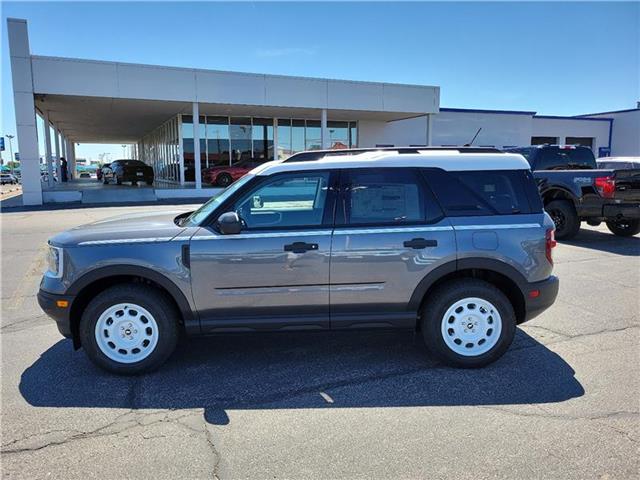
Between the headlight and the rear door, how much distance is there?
2.22 metres

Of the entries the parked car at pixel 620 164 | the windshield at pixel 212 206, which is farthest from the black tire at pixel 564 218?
the windshield at pixel 212 206

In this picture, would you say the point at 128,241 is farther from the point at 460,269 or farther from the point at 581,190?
the point at 581,190

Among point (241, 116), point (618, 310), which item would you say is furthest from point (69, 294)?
point (241, 116)

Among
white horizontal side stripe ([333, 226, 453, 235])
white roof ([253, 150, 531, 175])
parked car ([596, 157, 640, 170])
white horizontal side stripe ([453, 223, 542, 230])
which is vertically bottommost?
white horizontal side stripe ([333, 226, 453, 235])

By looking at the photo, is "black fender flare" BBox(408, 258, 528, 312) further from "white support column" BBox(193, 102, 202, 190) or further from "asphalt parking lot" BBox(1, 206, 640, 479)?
"white support column" BBox(193, 102, 202, 190)

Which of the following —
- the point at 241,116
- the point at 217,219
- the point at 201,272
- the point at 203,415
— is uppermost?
the point at 241,116

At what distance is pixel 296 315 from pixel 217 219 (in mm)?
1028

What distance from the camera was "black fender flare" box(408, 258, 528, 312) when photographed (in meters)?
4.00

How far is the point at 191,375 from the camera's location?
3992 millimetres

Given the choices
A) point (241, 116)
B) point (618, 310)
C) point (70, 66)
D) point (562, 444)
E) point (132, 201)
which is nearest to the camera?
point (562, 444)

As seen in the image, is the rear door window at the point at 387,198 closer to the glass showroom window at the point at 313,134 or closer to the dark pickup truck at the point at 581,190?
the dark pickup truck at the point at 581,190

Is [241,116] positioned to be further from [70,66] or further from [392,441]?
[392,441]

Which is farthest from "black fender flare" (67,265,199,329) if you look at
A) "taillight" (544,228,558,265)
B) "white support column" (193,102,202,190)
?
"white support column" (193,102,202,190)

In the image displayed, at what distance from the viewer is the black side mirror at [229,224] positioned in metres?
3.80
